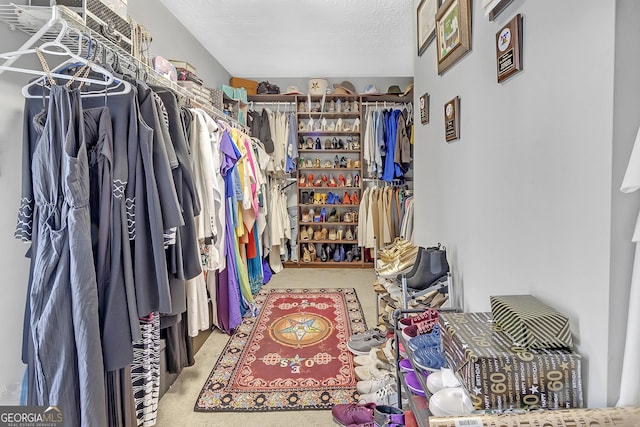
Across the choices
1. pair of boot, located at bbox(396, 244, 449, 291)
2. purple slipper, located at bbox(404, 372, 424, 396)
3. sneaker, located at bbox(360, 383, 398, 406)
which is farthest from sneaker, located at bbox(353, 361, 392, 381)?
purple slipper, located at bbox(404, 372, 424, 396)

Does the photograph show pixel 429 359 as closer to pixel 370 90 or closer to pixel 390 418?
pixel 390 418

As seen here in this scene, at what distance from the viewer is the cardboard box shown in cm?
63

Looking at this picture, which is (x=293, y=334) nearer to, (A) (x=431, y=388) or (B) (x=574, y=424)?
(A) (x=431, y=388)

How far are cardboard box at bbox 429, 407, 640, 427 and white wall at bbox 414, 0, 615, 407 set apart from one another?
95 mm

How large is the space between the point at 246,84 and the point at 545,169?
4155 mm

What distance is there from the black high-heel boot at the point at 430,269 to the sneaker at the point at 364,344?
83 centimetres

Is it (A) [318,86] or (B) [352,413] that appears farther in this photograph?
(A) [318,86]

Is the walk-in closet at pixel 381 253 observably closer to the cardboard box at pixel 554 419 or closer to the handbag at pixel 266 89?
the cardboard box at pixel 554 419

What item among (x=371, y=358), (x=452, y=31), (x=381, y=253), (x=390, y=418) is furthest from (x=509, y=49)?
(x=371, y=358)

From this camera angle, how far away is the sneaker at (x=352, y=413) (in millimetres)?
1487

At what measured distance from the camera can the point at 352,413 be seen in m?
1.52

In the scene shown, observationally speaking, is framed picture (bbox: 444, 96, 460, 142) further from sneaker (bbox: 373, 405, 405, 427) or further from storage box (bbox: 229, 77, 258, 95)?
storage box (bbox: 229, 77, 258, 95)

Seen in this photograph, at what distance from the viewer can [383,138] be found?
169 inches

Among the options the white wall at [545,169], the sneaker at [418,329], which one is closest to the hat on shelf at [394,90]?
the white wall at [545,169]
